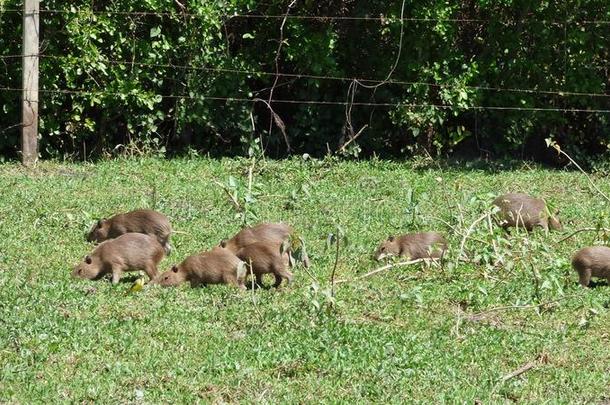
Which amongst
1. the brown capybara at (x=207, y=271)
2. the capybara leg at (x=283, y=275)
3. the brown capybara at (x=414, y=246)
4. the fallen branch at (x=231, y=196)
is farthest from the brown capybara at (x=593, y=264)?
the fallen branch at (x=231, y=196)

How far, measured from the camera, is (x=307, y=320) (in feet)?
26.5

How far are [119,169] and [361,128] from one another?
11.8ft

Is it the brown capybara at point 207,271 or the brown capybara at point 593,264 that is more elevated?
the brown capybara at point 593,264

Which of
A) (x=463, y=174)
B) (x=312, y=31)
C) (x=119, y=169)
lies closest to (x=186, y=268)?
(x=119, y=169)

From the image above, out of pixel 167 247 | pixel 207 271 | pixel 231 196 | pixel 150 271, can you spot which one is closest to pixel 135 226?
pixel 167 247

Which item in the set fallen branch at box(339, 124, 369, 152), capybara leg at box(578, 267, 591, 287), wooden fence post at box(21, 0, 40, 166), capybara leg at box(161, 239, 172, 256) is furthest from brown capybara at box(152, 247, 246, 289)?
fallen branch at box(339, 124, 369, 152)

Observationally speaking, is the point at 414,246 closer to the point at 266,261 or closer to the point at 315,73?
the point at 266,261

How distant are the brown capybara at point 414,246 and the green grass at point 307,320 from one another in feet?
0.53

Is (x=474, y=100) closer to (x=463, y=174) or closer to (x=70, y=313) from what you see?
(x=463, y=174)

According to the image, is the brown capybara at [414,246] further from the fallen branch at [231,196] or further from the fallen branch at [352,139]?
the fallen branch at [352,139]

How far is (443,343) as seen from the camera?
25.3ft

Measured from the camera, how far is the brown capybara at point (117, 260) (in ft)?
30.3

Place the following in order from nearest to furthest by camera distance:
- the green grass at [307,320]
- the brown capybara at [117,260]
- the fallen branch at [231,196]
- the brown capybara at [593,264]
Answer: the green grass at [307,320], the brown capybara at [117,260], the brown capybara at [593,264], the fallen branch at [231,196]

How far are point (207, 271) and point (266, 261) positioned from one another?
44 centimetres
